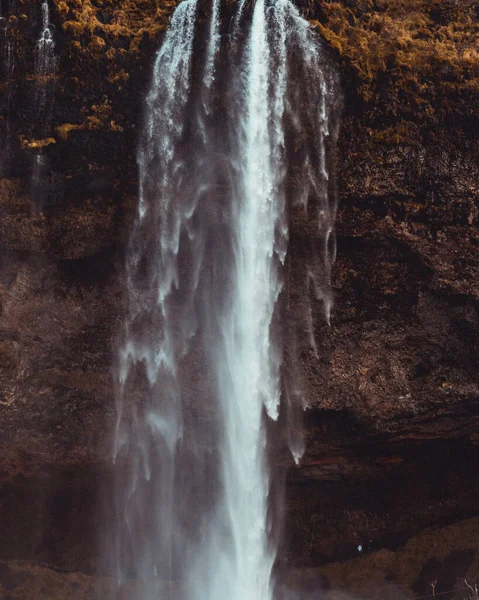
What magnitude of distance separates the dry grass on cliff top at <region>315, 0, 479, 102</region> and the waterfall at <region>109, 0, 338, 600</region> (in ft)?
1.98

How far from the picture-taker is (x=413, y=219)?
10203mm

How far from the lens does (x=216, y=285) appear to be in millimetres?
10664

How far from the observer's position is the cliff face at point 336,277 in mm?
10109

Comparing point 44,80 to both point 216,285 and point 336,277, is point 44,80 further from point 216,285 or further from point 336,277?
point 336,277

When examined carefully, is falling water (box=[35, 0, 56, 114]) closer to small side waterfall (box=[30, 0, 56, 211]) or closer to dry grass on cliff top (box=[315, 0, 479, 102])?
small side waterfall (box=[30, 0, 56, 211])

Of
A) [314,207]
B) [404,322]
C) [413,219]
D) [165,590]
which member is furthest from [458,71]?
[165,590]

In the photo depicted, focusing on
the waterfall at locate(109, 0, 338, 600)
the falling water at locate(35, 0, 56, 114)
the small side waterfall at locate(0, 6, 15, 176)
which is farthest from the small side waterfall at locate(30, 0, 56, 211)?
the waterfall at locate(109, 0, 338, 600)

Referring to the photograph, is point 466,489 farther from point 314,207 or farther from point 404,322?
point 314,207

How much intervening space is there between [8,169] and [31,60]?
1970 mm

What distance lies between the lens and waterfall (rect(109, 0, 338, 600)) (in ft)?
33.3

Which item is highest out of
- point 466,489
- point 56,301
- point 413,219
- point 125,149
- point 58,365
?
point 125,149

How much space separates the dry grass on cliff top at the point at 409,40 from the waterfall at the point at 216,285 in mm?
604

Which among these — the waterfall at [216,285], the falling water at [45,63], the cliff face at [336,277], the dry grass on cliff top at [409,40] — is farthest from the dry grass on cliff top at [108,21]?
the dry grass on cliff top at [409,40]

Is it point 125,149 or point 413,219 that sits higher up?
point 125,149
